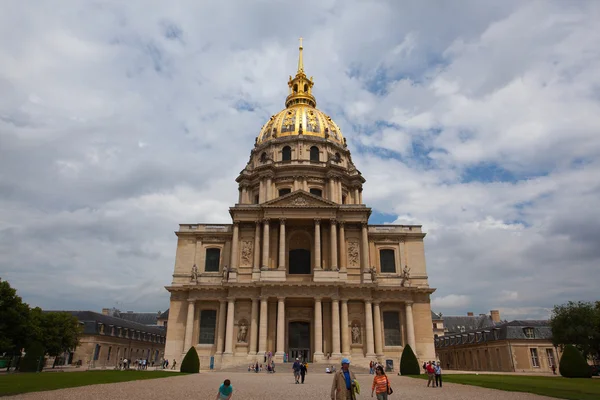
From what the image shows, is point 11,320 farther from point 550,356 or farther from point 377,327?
point 550,356

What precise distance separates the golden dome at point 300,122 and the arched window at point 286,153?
6.55ft

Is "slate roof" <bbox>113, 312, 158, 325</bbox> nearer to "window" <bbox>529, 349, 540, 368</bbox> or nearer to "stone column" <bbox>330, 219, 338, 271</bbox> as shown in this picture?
"stone column" <bbox>330, 219, 338, 271</bbox>

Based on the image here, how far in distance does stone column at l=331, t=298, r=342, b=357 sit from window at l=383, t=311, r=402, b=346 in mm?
5363

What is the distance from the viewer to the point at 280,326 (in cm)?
3862

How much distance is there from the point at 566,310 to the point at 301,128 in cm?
3491

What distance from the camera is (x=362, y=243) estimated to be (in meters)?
43.4

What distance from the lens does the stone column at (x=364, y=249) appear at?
138 feet

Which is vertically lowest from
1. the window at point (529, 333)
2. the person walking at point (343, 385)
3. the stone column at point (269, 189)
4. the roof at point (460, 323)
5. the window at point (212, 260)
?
the person walking at point (343, 385)

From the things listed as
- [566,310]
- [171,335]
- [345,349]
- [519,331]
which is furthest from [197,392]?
[519,331]

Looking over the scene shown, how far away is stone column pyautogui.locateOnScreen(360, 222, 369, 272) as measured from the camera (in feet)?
138

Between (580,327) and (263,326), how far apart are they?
27.0 m

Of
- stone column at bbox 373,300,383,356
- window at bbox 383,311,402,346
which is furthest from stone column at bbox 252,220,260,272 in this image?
window at bbox 383,311,402,346

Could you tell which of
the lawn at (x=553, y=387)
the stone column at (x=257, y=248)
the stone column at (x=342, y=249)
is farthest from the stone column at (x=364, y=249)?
the lawn at (x=553, y=387)

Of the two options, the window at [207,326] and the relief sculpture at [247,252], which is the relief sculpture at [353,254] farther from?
the window at [207,326]
